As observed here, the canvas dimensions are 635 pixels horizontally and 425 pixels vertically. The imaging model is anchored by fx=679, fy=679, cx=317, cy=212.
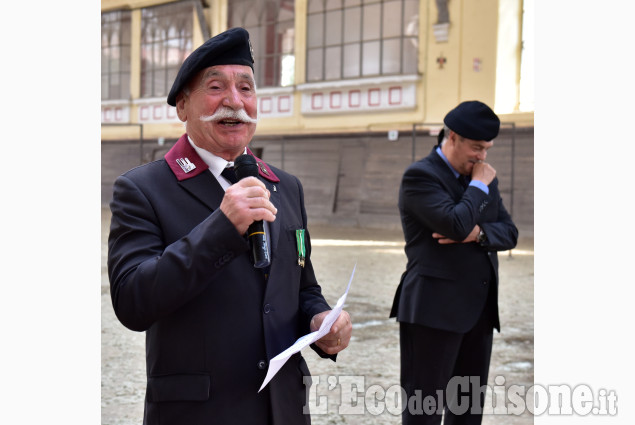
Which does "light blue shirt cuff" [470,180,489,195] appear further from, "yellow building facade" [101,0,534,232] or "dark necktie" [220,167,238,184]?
"yellow building facade" [101,0,534,232]

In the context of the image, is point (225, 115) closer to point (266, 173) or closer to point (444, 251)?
point (266, 173)

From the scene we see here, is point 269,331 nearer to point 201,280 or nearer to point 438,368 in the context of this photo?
point 201,280

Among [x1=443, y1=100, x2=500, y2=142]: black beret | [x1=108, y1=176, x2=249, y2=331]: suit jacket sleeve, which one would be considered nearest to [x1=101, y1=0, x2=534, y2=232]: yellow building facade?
[x1=443, y1=100, x2=500, y2=142]: black beret

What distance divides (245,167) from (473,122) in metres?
1.61

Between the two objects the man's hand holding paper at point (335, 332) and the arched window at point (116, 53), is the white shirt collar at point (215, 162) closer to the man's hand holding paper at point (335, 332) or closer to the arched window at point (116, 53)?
the man's hand holding paper at point (335, 332)

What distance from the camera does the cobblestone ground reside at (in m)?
3.88

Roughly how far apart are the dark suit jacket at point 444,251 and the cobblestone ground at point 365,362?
1125mm

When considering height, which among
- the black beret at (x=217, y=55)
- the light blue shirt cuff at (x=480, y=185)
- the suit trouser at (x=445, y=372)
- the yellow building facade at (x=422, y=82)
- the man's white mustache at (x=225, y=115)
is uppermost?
the yellow building facade at (x=422, y=82)

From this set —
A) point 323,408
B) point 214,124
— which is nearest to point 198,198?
point 214,124

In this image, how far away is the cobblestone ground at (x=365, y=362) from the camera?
3885 mm

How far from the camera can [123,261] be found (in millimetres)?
1553

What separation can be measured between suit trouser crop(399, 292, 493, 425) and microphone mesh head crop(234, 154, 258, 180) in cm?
154

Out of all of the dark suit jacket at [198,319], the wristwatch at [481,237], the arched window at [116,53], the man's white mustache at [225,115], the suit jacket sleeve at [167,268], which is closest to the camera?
the suit jacket sleeve at [167,268]

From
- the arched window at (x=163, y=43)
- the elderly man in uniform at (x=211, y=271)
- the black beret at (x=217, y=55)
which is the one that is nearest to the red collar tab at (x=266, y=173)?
the elderly man in uniform at (x=211, y=271)
